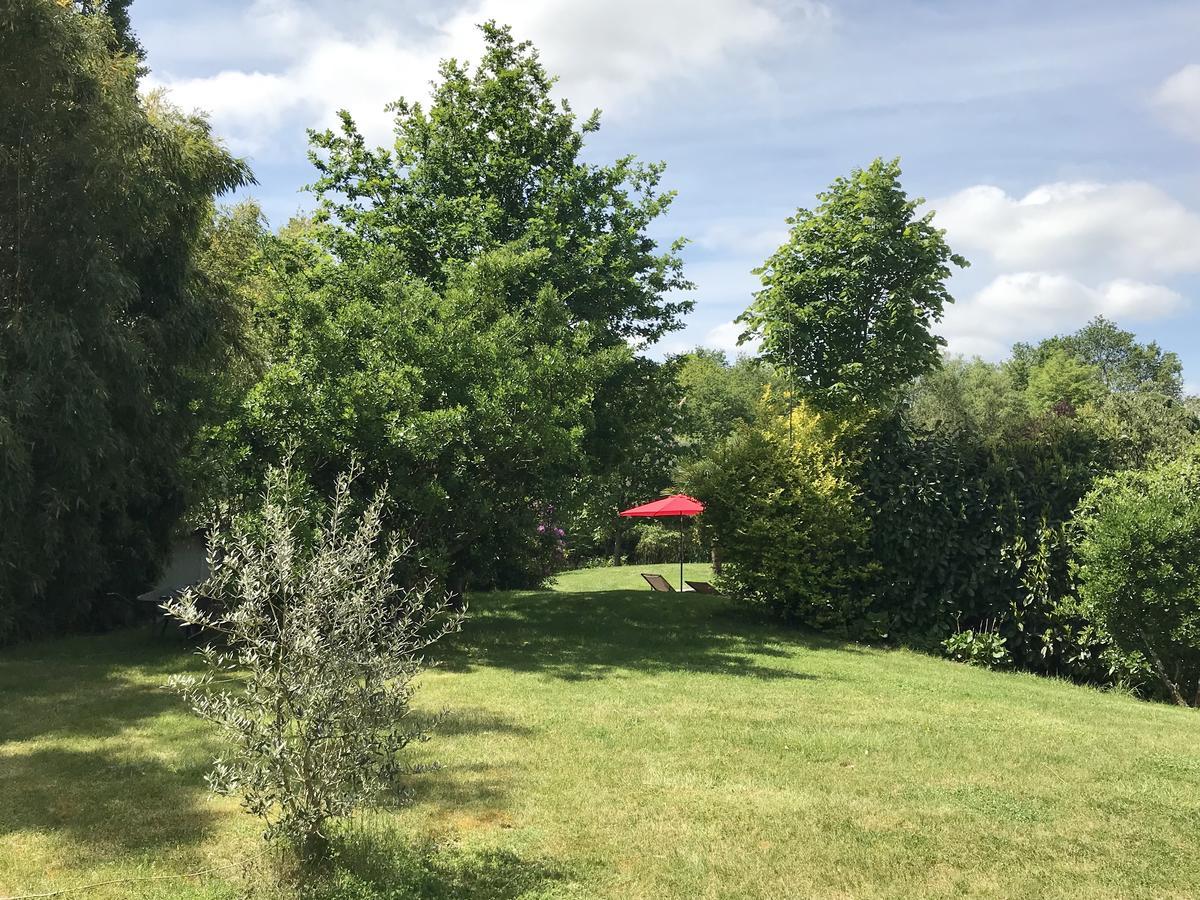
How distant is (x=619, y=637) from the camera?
12.4 meters

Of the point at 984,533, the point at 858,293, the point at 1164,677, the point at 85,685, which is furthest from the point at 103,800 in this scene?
the point at 858,293

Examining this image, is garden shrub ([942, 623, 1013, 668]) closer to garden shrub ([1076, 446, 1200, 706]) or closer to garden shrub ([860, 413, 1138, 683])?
garden shrub ([860, 413, 1138, 683])

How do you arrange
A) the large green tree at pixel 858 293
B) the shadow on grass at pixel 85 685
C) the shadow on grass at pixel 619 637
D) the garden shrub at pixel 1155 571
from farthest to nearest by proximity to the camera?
the large green tree at pixel 858 293
the shadow on grass at pixel 619 637
the garden shrub at pixel 1155 571
the shadow on grass at pixel 85 685

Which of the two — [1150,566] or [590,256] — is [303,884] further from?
[590,256]

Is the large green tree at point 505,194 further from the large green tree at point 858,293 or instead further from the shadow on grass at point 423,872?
the shadow on grass at point 423,872

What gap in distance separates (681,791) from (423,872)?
1953 mm

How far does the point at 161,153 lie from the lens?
1242 cm

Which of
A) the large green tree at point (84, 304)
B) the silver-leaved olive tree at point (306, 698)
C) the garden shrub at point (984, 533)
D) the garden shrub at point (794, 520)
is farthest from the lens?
the garden shrub at point (794, 520)

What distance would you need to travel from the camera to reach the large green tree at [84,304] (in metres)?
10.2

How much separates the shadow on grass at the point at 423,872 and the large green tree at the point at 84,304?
7.73 meters

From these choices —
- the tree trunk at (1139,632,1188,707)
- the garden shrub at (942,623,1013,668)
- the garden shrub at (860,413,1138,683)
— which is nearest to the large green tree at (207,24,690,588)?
the garden shrub at (860,413,1138,683)

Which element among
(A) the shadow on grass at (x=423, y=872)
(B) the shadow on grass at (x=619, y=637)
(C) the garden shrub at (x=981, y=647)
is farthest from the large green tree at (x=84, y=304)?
(C) the garden shrub at (x=981, y=647)

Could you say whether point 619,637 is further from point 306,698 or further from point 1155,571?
point 306,698

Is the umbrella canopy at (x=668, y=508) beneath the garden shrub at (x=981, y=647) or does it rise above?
above
